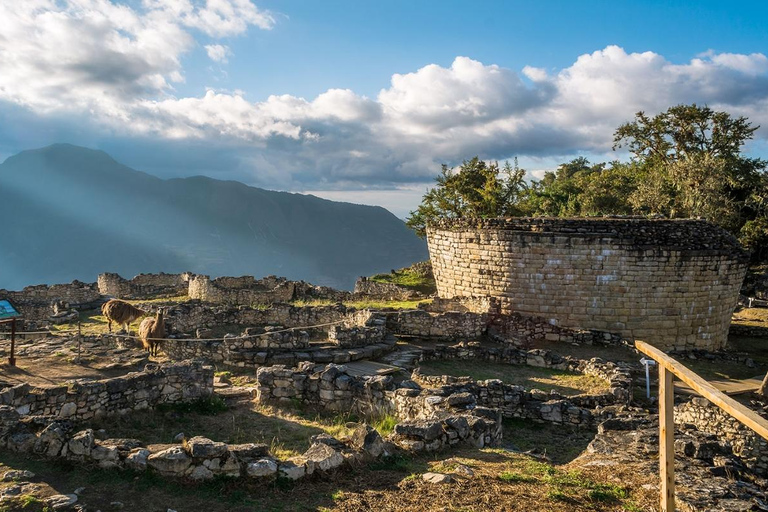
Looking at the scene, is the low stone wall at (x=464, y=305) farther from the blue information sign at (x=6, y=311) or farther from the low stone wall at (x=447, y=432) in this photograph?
the blue information sign at (x=6, y=311)

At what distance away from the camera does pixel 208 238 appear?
18000 centimetres

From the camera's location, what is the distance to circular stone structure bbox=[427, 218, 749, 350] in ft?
64.7

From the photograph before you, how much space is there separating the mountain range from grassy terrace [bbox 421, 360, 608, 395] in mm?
127538

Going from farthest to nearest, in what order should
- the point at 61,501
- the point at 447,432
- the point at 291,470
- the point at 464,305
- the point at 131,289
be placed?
1. the point at 131,289
2. the point at 464,305
3. the point at 447,432
4. the point at 291,470
5. the point at 61,501

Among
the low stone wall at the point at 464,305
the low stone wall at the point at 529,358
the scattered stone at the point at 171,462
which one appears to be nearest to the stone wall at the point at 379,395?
the low stone wall at the point at 529,358

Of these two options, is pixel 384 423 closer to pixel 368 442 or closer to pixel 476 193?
pixel 368 442

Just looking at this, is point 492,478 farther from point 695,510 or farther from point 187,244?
point 187,244

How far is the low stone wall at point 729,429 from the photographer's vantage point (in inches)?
420

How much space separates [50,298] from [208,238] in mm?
156549

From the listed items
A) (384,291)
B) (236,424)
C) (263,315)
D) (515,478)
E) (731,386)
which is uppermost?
(384,291)

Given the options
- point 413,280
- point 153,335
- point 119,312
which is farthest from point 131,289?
point 413,280

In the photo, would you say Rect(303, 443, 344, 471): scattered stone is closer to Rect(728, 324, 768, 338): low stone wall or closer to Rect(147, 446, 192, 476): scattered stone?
Rect(147, 446, 192, 476): scattered stone

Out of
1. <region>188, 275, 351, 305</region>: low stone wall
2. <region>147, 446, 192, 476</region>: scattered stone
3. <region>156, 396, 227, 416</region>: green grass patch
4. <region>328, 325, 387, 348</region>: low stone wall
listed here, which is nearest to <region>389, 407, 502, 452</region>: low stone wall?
<region>147, 446, 192, 476</region>: scattered stone

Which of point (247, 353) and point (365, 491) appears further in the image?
point (247, 353)
